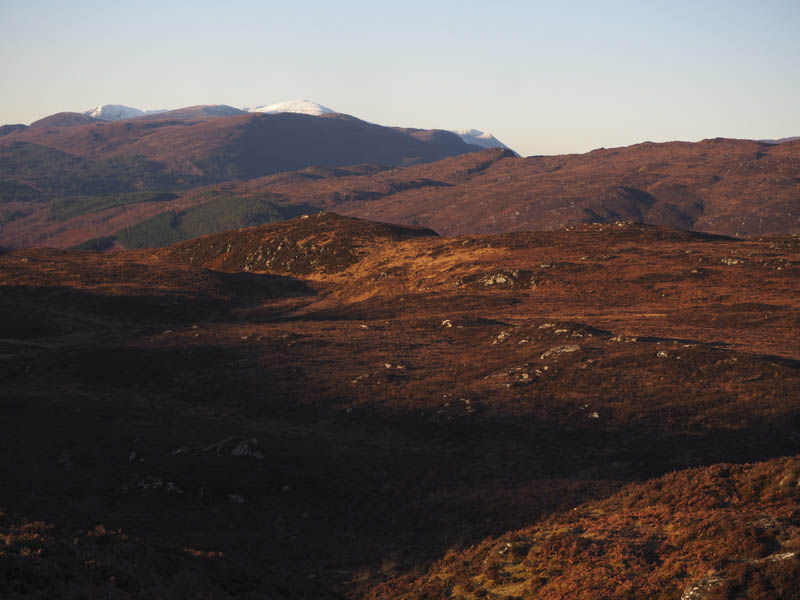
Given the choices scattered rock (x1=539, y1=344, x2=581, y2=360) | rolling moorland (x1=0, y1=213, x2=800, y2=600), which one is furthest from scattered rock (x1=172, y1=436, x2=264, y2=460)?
scattered rock (x1=539, y1=344, x2=581, y2=360)

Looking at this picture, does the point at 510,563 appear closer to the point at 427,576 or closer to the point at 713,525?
the point at 427,576

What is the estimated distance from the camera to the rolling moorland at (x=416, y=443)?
75.4 feet

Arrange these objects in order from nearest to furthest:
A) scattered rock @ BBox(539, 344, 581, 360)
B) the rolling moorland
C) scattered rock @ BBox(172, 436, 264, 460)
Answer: the rolling moorland < scattered rock @ BBox(172, 436, 264, 460) < scattered rock @ BBox(539, 344, 581, 360)

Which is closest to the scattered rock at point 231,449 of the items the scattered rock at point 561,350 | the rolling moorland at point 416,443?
the rolling moorland at point 416,443

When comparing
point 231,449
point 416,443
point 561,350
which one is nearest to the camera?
point 231,449

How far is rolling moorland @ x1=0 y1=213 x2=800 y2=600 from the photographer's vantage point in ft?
75.4

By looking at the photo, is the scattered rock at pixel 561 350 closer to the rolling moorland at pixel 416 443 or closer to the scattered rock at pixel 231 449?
the rolling moorland at pixel 416 443

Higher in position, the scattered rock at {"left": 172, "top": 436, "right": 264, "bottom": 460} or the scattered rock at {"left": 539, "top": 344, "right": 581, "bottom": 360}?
the scattered rock at {"left": 539, "top": 344, "right": 581, "bottom": 360}

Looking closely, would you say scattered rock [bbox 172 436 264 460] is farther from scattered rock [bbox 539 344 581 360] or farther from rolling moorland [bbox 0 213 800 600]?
scattered rock [bbox 539 344 581 360]

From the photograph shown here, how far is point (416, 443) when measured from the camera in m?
42.8

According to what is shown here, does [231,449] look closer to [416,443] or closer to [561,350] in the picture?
[416,443]

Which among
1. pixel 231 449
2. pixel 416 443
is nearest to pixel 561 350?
pixel 416 443

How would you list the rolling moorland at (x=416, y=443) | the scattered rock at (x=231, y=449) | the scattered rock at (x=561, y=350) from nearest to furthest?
1. the rolling moorland at (x=416, y=443)
2. the scattered rock at (x=231, y=449)
3. the scattered rock at (x=561, y=350)

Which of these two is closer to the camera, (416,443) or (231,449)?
(231,449)
